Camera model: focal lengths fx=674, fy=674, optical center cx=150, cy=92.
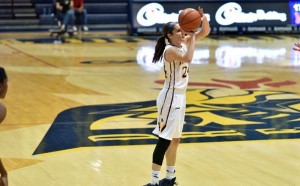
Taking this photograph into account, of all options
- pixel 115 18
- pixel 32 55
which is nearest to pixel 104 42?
pixel 32 55

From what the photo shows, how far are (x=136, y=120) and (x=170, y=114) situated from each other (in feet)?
11.2

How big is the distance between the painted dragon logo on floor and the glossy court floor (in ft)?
0.05

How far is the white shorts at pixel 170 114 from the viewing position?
6.43 metres

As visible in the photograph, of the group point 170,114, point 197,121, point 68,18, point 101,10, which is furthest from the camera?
point 101,10

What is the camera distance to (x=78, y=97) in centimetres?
1175

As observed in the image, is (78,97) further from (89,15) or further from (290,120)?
(89,15)

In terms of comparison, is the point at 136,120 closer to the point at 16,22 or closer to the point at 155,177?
the point at 155,177

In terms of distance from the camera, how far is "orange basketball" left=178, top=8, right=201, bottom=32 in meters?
6.26

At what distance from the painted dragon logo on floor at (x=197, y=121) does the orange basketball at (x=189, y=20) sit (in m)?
2.55

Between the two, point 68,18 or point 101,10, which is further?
point 101,10

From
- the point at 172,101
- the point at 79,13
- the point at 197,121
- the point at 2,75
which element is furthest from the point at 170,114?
the point at 79,13

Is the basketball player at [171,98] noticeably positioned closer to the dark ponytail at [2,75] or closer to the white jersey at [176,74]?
the white jersey at [176,74]

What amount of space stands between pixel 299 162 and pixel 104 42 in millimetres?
14251

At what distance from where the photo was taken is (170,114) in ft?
21.1
